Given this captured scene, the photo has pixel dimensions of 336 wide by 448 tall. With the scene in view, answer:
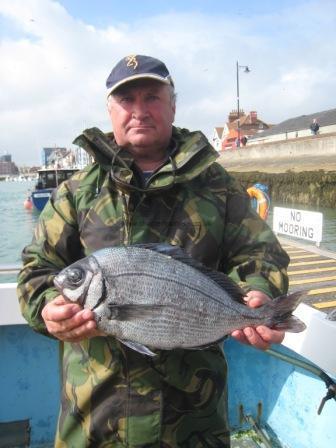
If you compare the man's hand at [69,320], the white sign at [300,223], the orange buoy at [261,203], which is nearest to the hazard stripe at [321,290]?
the orange buoy at [261,203]

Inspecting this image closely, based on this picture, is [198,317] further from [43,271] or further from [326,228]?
[326,228]

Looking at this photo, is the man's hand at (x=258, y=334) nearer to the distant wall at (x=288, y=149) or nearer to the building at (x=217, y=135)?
the distant wall at (x=288, y=149)

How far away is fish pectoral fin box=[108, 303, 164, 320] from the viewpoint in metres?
1.81

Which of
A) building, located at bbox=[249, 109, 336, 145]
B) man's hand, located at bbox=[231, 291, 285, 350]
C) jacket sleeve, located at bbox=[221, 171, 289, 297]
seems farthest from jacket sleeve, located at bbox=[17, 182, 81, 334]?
building, located at bbox=[249, 109, 336, 145]

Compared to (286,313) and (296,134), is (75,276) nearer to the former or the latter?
(286,313)

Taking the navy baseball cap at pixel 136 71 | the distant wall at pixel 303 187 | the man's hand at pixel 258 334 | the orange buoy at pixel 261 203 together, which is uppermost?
the navy baseball cap at pixel 136 71

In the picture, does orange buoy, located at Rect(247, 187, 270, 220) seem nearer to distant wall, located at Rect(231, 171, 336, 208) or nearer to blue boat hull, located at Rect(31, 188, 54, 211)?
distant wall, located at Rect(231, 171, 336, 208)

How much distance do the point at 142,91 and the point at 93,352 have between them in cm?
124

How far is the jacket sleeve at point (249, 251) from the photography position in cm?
212

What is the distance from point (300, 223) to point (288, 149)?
85.8 feet

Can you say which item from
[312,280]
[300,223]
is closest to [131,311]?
[312,280]

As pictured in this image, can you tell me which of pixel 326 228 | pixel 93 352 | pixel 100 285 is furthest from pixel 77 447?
pixel 326 228

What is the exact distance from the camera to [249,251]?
86.7 inches

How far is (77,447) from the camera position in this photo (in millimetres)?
2125
